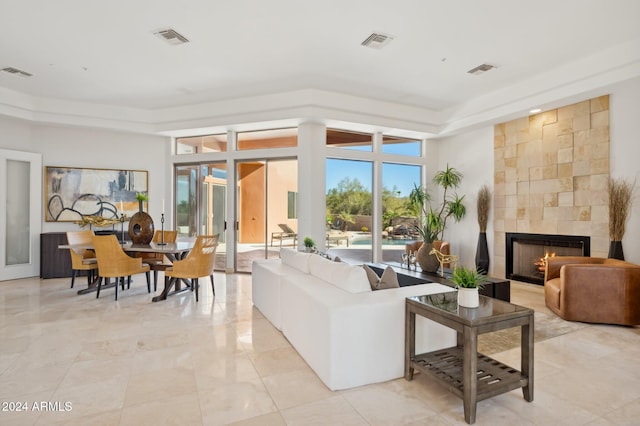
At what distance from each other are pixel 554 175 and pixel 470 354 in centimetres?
510

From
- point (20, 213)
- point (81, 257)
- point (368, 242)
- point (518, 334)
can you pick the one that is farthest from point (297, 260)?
point (20, 213)

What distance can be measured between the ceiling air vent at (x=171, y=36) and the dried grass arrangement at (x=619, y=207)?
20.3 ft

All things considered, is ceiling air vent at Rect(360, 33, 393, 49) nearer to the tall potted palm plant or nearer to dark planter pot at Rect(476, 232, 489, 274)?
the tall potted palm plant

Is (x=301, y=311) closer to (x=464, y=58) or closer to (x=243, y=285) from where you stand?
(x=243, y=285)

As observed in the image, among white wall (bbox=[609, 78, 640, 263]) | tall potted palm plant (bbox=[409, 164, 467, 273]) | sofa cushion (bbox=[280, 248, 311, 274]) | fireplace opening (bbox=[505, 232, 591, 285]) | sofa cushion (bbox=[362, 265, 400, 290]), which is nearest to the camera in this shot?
sofa cushion (bbox=[362, 265, 400, 290])

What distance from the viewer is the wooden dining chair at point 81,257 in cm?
541

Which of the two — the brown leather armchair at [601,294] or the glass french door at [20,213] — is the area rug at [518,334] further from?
the glass french door at [20,213]

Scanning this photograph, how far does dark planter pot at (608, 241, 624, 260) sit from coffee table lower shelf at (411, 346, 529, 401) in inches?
143

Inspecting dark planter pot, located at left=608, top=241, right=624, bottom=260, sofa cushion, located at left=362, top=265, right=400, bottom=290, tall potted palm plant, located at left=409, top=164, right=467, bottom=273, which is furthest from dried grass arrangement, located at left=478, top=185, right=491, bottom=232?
sofa cushion, located at left=362, top=265, right=400, bottom=290

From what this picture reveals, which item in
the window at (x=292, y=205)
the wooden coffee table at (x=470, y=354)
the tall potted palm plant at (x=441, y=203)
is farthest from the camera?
the tall potted palm plant at (x=441, y=203)

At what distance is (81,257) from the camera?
217 inches

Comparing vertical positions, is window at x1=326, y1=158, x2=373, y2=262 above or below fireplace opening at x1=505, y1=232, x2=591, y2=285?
above

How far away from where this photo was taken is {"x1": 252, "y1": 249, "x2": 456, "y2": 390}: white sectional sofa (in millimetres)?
2447

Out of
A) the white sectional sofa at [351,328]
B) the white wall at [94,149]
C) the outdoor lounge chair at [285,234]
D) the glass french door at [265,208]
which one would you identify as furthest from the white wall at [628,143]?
the white wall at [94,149]
